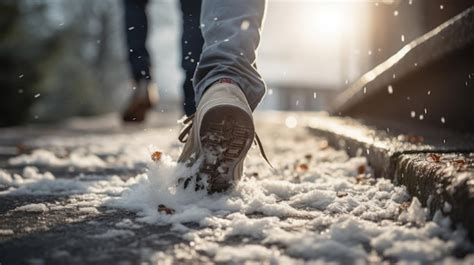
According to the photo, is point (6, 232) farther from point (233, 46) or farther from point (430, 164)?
point (430, 164)

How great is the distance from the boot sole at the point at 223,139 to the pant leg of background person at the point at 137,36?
1752 mm

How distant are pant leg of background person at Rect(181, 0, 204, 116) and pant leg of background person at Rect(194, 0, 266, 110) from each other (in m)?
0.67

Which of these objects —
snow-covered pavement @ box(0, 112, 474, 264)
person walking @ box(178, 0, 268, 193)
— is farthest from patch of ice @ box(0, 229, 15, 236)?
person walking @ box(178, 0, 268, 193)

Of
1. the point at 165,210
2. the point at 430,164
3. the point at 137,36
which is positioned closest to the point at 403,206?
the point at 430,164

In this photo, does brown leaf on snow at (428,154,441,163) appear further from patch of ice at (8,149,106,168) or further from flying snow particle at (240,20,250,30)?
patch of ice at (8,149,106,168)

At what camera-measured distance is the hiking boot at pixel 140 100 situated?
3.77 metres

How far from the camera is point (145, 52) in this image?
11.0ft

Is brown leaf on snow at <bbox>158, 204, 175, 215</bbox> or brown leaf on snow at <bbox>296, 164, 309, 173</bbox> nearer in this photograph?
brown leaf on snow at <bbox>158, 204, 175, 215</bbox>

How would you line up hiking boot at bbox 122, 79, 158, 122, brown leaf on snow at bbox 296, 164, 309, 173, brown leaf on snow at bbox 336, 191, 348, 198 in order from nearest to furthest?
brown leaf on snow at bbox 336, 191, 348, 198
brown leaf on snow at bbox 296, 164, 309, 173
hiking boot at bbox 122, 79, 158, 122

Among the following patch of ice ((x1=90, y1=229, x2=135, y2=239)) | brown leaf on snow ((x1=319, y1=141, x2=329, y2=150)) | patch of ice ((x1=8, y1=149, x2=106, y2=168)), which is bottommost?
patch of ice ((x1=8, y1=149, x2=106, y2=168))

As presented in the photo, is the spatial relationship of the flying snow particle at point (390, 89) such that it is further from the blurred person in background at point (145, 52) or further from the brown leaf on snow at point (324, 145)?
the blurred person in background at point (145, 52)

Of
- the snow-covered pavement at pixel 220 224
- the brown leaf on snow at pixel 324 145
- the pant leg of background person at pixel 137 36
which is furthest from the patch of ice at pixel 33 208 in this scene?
the brown leaf on snow at pixel 324 145

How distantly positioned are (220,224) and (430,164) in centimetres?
63

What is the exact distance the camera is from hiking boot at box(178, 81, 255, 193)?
1596 millimetres
